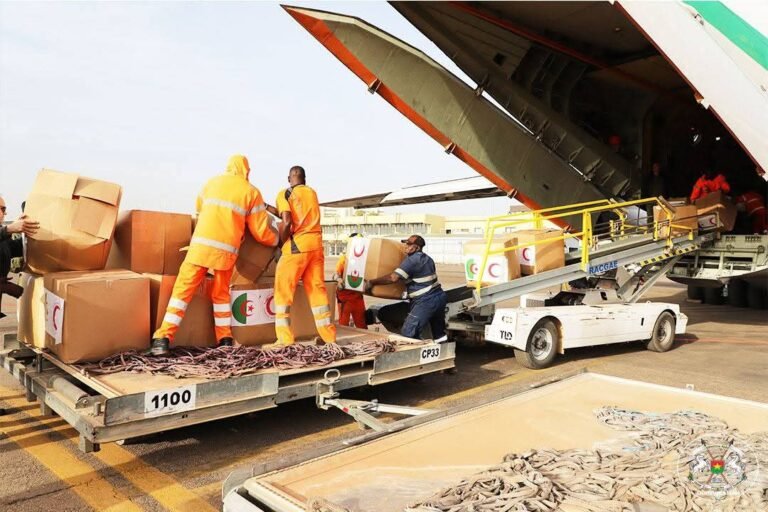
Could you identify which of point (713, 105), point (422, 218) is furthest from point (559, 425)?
point (422, 218)

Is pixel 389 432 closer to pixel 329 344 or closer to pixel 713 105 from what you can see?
pixel 329 344

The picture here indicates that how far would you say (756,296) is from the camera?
14.5 meters

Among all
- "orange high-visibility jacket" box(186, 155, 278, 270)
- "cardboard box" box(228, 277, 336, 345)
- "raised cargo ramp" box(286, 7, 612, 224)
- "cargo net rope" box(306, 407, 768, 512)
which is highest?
"raised cargo ramp" box(286, 7, 612, 224)

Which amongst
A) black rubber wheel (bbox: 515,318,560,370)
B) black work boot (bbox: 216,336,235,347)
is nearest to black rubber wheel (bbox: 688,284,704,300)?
black rubber wheel (bbox: 515,318,560,370)

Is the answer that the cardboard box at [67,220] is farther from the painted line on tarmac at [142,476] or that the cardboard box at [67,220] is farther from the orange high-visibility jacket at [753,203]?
the orange high-visibility jacket at [753,203]

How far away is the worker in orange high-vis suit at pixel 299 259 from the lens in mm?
5191

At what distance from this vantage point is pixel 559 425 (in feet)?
10.3

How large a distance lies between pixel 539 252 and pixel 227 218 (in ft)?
15.8

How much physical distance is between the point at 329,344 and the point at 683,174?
11328 millimetres

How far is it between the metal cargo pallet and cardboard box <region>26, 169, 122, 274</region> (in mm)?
779

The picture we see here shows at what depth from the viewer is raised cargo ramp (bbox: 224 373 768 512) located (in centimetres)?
214

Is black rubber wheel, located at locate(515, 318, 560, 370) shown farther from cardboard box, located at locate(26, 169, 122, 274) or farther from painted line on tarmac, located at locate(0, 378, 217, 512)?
cardboard box, located at locate(26, 169, 122, 274)

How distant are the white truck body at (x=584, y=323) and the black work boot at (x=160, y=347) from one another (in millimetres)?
4136

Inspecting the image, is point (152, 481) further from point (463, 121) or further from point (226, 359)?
point (463, 121)
